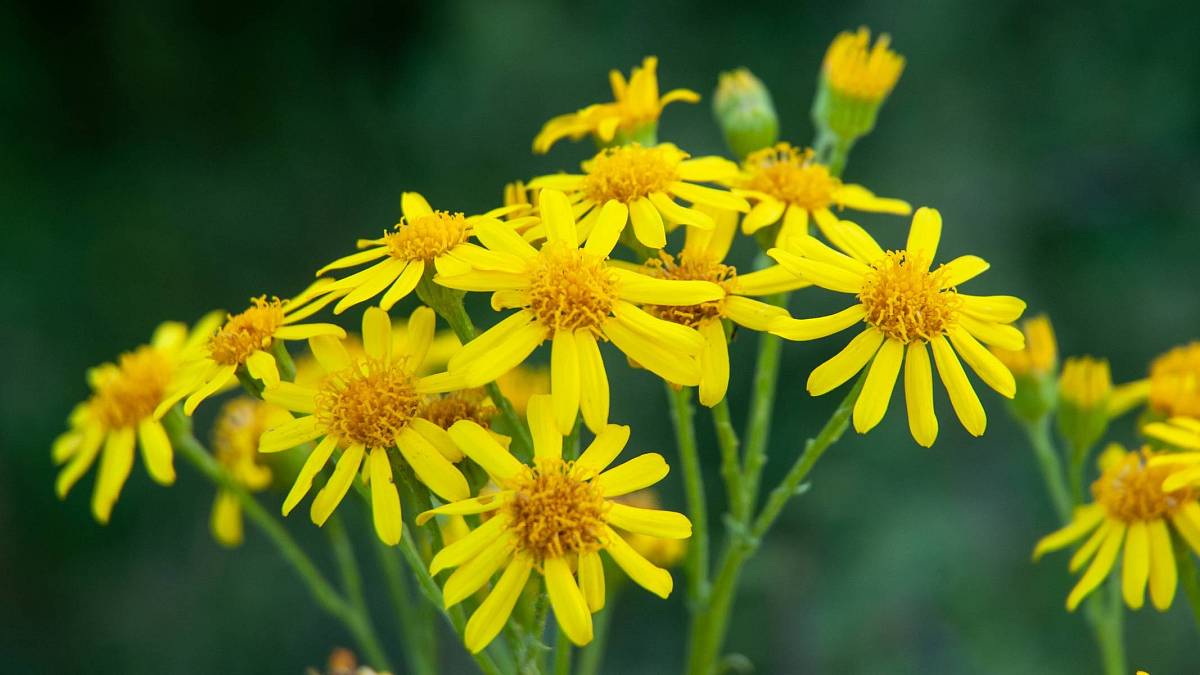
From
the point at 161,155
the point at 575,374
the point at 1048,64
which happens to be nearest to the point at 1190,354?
the point at 575,374

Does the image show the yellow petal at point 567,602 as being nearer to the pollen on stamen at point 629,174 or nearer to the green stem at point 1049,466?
the pollen on stamen at point 629,174

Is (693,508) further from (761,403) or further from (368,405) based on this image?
(368,405)

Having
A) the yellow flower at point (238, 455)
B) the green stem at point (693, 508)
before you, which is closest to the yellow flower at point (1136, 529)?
the green stem at point (693, 508)

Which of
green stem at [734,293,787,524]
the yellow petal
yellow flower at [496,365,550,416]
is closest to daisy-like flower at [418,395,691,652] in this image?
the yellow petal

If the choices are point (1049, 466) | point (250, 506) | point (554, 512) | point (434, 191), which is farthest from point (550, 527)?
point (434, 191)

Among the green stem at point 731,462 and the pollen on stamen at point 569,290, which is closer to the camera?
the pollen on stamen at point 569,290

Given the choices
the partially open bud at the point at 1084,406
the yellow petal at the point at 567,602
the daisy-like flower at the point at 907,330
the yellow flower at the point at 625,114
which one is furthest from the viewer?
the partially open bud at the point at 1084,406
